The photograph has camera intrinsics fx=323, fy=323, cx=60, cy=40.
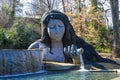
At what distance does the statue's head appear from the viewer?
12959mm

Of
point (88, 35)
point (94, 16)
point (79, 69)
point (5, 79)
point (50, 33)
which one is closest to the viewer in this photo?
point (5, 79)

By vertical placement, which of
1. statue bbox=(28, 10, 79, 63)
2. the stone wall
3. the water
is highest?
statue bbox=(28, 10, 79, 63)

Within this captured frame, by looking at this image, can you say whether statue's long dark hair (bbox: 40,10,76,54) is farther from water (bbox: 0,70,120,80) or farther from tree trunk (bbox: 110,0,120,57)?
tree trunk (bbox: 110,0,120,57)

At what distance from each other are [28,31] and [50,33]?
11931 mm

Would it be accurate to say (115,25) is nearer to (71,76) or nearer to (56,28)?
(56,28)

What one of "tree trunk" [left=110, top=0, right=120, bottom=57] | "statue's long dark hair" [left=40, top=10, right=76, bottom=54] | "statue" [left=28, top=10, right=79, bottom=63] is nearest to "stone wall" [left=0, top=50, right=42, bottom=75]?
"statue" [left=28, top=10, right=79, bottom=63]

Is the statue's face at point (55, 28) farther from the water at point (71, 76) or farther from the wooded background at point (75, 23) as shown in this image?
the wooded background at point (75, 23)

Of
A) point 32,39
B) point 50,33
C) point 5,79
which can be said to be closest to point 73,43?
point 50,33

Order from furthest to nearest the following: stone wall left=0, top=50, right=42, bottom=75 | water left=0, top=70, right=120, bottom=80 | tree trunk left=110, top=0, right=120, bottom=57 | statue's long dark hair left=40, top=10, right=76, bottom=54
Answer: tree trunk left=110, top=0, right=120, bottom=57 < statue's long dark hair left=40, top=10, right=76, bottom=54 < stone wall left=0, top=50, right=42, bottom=75 < water left=0, top=70, right=120, bottom=80

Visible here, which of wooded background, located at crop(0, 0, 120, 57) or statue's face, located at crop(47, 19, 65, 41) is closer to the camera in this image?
statue's face, located at crop(47, 19, 65, 41)

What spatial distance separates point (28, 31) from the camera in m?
24.8

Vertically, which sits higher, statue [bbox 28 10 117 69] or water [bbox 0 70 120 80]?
statue [bbox 28 10 117 69]

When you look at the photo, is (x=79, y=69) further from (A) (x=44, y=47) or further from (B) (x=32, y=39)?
(B) (x=32, y=39)

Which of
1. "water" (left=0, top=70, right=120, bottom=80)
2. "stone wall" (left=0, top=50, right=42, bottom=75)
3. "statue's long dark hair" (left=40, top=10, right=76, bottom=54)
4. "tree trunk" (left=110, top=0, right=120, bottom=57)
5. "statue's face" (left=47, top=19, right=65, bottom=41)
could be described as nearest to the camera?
"water" (left=0, top=70, right=120, bottom=80)
